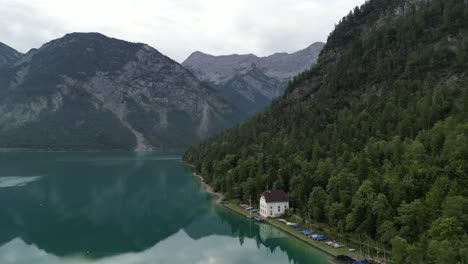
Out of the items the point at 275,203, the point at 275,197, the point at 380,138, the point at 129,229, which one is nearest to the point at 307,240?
the point at 275,203

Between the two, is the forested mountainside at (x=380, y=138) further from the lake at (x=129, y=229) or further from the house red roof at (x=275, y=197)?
the lake at (x=129, y=229)

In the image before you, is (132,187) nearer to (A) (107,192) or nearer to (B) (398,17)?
(A) (107,192)

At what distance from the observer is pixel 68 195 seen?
444 feet

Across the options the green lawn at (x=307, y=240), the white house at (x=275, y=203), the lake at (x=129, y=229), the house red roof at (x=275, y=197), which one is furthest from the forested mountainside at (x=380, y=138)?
the lake at (x=129, y=229)

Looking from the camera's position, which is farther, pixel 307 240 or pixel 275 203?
pixel 275 203

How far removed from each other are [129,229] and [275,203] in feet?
109

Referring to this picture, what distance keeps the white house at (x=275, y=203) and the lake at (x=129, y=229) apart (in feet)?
14.6

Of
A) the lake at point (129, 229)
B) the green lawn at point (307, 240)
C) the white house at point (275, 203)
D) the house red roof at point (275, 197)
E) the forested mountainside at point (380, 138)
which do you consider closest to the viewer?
the forested mountainside at point (380, 138)

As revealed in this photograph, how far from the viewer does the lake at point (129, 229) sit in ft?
240

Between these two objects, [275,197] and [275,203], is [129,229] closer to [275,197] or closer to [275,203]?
[275,203]

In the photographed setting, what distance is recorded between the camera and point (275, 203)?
90.9m

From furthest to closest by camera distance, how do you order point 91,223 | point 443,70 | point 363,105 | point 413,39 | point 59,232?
point 413,39 < point 363,105 < point 443,70 < point 91,223 < point 59,232

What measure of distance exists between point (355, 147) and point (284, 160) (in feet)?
60.5

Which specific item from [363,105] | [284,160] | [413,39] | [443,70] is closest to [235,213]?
[284,160]
